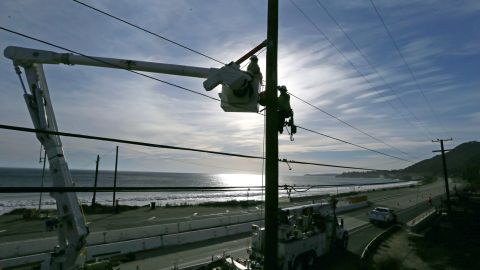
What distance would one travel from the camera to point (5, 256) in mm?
15180

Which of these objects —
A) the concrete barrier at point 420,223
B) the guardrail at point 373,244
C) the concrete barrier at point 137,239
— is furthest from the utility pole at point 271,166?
the concrete barrier at point 420,223

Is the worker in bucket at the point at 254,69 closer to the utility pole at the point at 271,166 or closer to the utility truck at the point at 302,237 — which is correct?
the utility pole at the point at 271,166

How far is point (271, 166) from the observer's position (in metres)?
6.43

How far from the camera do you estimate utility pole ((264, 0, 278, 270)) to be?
6.32 metres

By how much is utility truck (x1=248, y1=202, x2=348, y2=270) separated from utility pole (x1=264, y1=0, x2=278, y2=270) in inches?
312

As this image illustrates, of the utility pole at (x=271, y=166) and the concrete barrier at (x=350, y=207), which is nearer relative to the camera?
the utility pole at (x=271, y=166)

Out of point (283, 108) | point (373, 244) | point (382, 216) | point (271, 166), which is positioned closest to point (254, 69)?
point (283, 108)

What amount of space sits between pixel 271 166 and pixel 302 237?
1066 centimetres

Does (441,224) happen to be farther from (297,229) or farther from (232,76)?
(232,76)

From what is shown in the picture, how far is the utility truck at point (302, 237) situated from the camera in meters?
14.3

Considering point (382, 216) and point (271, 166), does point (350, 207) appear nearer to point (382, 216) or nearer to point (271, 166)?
point (382, 216)

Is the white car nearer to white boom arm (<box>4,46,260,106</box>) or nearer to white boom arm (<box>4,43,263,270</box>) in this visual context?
white boom arm (<box>4,43,263,270</box>)

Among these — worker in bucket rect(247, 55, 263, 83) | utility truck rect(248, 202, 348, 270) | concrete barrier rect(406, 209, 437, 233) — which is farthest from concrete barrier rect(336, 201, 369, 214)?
worker in bucket rect(247, 55, 263, 83)

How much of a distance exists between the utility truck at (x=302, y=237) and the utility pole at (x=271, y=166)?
312 inches
